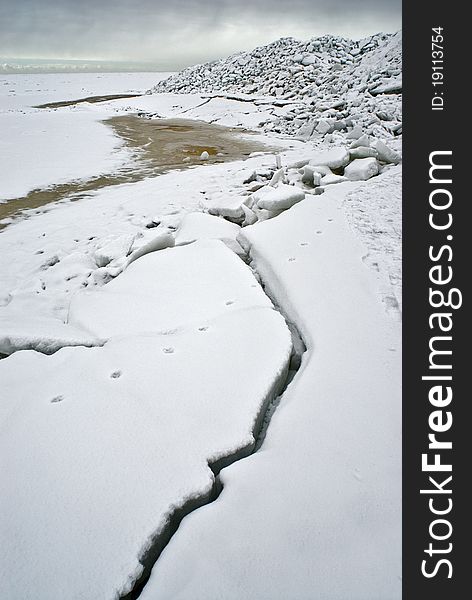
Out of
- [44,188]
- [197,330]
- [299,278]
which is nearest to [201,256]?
[299,278]

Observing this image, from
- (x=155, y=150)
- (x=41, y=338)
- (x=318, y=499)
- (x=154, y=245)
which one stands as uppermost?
(x=155, y=150)

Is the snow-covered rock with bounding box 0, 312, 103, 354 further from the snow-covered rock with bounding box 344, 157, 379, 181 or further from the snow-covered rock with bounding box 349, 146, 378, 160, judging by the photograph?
the snow-covered rock with bounding box 349, 146, 378, 160

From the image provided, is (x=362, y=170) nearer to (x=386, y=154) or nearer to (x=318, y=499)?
(x=386, y=154)

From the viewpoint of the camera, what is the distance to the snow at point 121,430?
3.61ft

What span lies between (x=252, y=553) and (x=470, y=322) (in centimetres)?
108

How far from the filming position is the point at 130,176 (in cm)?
684

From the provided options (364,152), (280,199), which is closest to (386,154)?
(364,152)

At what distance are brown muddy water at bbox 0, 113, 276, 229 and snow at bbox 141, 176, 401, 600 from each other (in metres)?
4.36

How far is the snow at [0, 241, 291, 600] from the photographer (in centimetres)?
110

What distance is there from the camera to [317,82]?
16547mm

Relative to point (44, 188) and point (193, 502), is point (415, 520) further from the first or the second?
point (44, 188)

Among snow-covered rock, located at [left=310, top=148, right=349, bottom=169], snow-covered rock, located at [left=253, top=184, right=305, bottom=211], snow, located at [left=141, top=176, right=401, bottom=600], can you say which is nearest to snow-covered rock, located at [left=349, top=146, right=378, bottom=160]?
snow-covered rock, located at [left=310, top=148, right=349, bottom=169]

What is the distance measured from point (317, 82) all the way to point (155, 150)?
35.0 feet

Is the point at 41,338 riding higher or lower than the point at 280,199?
lower
